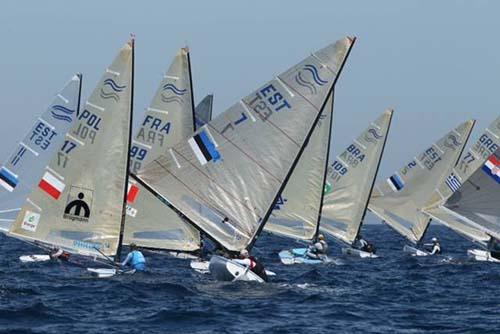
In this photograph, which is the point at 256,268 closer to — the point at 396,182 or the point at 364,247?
the point at 364,247

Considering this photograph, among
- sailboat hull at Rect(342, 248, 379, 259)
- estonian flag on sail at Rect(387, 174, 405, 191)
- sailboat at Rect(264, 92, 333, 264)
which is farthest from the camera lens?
estonian flag on sail at Rect(387, 174, 405, 191)

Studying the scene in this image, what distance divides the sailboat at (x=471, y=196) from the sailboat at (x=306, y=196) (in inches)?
217

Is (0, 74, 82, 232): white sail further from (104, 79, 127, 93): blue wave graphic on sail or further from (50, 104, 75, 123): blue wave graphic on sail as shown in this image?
(104, 79, 127, 93): blue wave graphic on sail

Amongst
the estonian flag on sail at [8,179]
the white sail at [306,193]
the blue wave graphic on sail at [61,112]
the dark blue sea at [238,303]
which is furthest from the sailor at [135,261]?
the white sail at [306,193]

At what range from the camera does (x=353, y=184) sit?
5481 centimetres

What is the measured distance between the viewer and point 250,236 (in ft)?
104

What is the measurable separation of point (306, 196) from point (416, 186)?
45.2 ft

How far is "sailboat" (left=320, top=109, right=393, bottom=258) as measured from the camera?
178 feet

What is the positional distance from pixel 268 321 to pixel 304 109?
29.0 ft

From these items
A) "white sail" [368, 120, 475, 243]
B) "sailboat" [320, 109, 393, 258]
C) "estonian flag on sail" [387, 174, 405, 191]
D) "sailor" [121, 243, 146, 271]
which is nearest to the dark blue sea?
"sailor" [121, 243, 146, 271]

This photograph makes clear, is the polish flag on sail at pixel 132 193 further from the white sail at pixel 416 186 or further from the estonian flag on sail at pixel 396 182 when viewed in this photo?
the estonian flag on sail at pixel 396 182

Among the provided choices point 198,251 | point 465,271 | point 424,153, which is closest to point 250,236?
point 198,251

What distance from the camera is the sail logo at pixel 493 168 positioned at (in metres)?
45.2

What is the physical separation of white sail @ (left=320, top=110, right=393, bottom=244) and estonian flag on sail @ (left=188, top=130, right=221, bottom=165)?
23.3 metres
